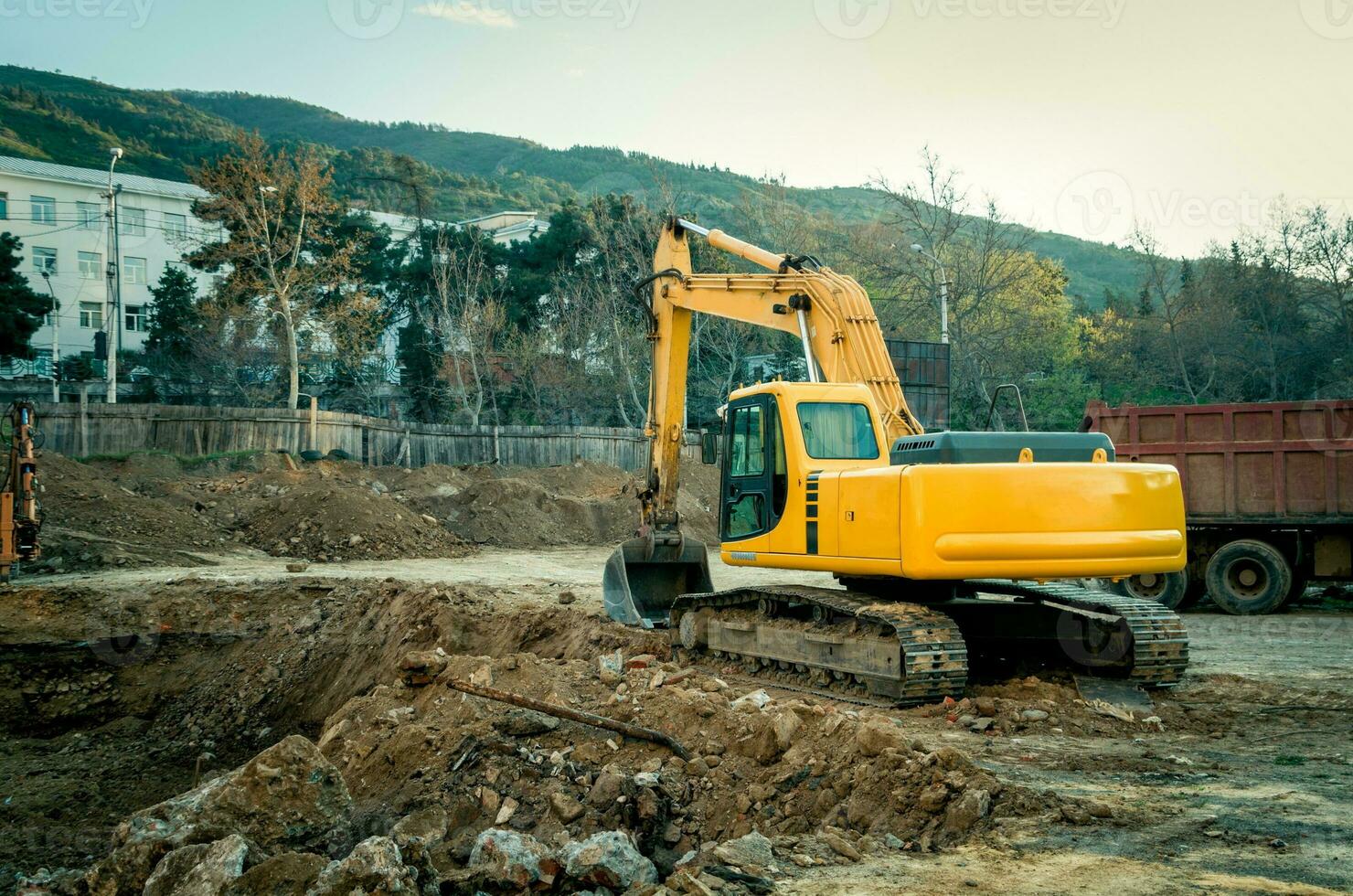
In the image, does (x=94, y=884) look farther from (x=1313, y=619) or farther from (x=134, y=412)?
(x=134, y=412)

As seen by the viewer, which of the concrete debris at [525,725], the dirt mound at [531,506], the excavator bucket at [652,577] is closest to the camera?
the concrete debris at [525,725]

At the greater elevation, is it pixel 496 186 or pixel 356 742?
pixel 496 186

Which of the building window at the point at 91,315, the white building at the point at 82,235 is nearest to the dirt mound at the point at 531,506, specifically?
the white building at the point at 82,235

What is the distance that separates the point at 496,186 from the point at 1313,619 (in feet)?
265

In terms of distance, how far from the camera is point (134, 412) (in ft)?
86.1

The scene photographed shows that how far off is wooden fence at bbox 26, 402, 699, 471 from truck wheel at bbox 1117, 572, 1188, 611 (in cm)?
1180

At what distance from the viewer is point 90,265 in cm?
5000

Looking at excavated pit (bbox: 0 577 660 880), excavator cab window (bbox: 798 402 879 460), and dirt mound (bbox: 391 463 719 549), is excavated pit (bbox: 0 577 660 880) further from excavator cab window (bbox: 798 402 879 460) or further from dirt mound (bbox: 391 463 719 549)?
dirt mound (bbox: 391 463 719 549)

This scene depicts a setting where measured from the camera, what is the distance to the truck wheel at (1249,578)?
13516mm

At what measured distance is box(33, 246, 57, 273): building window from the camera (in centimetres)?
4877

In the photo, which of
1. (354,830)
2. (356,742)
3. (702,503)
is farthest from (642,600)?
(702,503)

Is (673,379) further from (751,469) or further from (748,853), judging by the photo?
(748,853)

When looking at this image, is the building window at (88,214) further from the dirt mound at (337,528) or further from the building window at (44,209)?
the dirt mound at (337,528)

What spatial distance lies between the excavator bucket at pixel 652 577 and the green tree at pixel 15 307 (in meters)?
25.4
